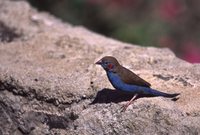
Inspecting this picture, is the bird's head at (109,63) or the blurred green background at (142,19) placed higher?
the bird's head at (109,63)

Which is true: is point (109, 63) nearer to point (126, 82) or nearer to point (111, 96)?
point (126, 82)

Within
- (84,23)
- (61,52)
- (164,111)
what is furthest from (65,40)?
(84,23)

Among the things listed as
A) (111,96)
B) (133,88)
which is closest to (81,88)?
(111,96)

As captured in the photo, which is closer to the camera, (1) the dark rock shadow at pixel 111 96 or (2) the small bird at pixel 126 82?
(2) the small bird at pixel 126 82

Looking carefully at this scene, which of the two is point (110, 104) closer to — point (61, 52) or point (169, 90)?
point (169, 90)

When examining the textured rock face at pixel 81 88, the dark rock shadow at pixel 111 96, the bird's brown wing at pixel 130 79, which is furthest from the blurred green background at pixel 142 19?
the bird's brown wing at pixel 130 79

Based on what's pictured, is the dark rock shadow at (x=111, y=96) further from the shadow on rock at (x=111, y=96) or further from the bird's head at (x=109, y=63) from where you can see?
the bird's head at (x=109, y=63)
